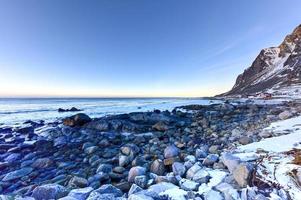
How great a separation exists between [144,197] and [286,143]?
472 cm

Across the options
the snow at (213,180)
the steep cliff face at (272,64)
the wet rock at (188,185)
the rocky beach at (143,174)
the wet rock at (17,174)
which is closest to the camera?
the rocky beach at (143,174)

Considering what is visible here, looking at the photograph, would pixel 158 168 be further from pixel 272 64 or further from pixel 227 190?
pixel 272 64

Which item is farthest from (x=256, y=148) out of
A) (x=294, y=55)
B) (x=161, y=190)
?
(x=294, y=55)

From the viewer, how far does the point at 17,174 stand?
6.39 metres

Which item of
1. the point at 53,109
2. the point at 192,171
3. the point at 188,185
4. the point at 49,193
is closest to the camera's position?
the point at 49,193

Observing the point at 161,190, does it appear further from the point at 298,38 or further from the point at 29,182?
the point at 298,38

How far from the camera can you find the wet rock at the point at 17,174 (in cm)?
612

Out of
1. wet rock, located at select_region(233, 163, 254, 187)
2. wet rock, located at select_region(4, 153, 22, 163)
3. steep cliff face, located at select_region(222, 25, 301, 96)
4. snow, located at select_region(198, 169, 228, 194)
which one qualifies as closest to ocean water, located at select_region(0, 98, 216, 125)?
wet rock, located at select_region(4, 153, 22, 163)

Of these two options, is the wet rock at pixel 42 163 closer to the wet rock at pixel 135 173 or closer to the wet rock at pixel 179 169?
the wet rock at pixel 135 173

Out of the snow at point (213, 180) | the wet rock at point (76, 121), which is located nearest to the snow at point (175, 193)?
the snow at point (213, 180)

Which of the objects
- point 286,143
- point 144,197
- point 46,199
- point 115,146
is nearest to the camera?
point 144,197

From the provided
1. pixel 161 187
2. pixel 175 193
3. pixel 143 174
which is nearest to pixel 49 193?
pixel 143 174

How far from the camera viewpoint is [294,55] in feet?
375

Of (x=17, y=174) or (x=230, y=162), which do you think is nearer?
(x=230, y=162)
